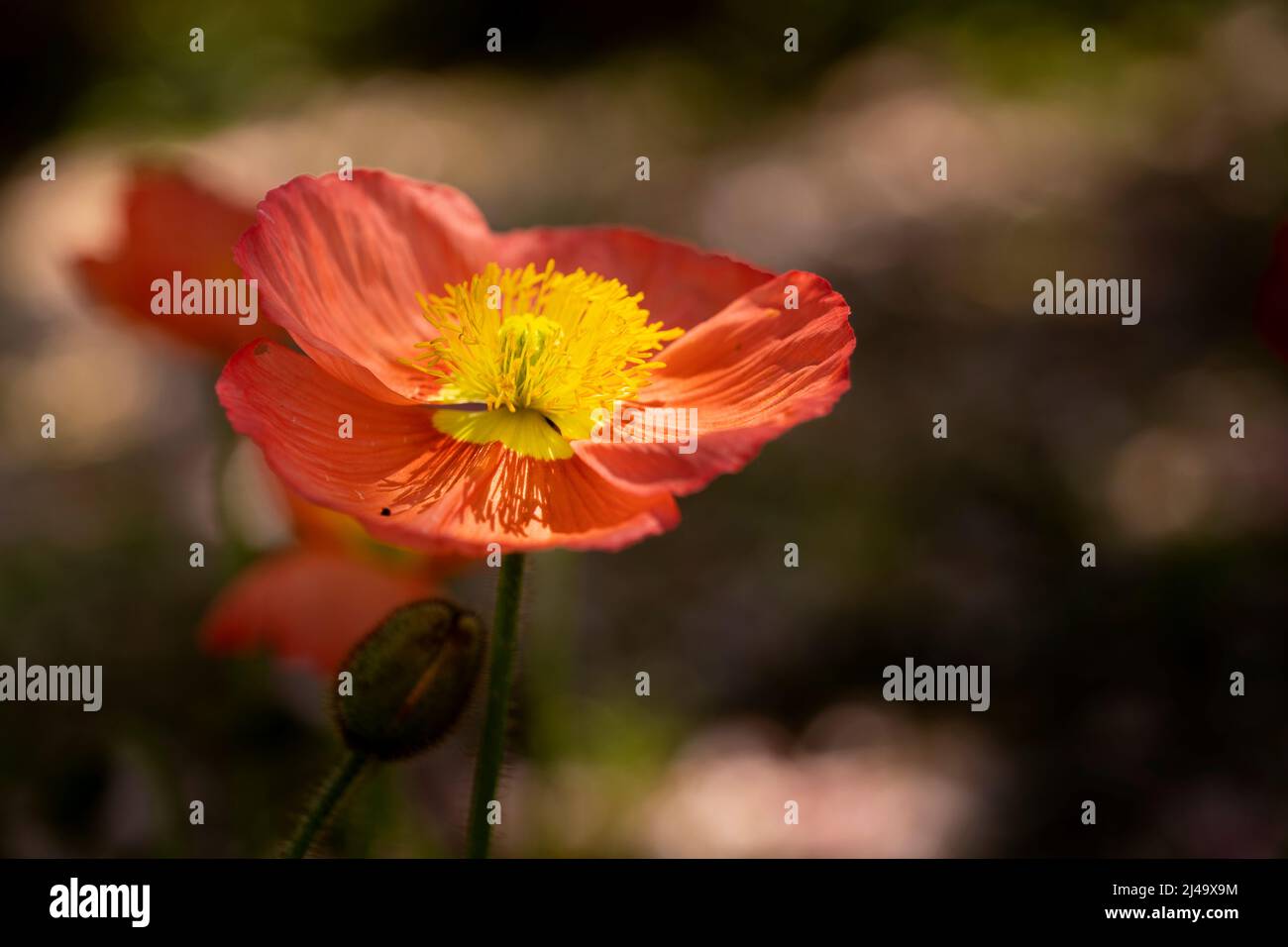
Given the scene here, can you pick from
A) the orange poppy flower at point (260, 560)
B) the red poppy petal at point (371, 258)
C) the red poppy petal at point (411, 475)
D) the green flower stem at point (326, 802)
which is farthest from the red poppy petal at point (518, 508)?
the orange poppy flower at point (260, 560)

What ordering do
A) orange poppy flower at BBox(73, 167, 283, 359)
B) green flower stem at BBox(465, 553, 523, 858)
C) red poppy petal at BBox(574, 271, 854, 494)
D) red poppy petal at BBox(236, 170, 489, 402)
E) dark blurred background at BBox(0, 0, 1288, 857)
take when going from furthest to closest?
dark blurred background at BBox(0, 0, 1288, 857), orange poppy flower at BBox(73, 167, 283, 359), red poppy petal at BBox(236, 170, 489, 402), red poppy petal at BBox(574, 271, 854, 494), green flower stem at BBox(465, 553, 523, 858)

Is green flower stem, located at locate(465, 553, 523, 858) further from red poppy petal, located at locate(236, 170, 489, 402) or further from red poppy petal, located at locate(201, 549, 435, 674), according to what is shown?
red poppy petal, located at locate(201, 549, 435, 674)

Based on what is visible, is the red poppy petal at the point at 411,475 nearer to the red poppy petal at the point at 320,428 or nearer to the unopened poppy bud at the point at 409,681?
the red poppy petal at the point at 320,428

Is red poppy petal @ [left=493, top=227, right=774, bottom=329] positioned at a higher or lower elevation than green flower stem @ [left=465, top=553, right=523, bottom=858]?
higher

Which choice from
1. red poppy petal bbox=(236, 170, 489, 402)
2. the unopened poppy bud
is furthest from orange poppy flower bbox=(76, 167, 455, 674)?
the unopened poppy bud
